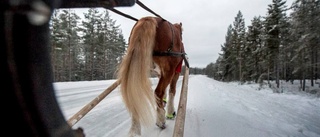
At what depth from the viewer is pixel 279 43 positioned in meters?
23.6

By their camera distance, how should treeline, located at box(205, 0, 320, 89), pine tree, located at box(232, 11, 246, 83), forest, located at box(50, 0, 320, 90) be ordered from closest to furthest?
1. treeline, located at box(205, 0, 320, 89)
2. forest, located at box(50, 0, 320, 90)
3. pine tree, located at box(232, 11, 246, 83)

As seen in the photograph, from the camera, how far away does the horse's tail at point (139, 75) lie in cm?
220

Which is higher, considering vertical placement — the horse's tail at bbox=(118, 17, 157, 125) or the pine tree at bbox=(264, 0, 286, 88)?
the pine tree at bbox=(264, 0, 286, 88)

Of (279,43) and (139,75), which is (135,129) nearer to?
(139,75)

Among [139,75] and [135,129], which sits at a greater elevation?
[139,75]

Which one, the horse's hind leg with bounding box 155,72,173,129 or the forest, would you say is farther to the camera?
the forest

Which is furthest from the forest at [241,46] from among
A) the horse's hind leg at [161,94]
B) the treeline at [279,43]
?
the horse's hind leg at [161,94]

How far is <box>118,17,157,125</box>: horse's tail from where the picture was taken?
7.23ft

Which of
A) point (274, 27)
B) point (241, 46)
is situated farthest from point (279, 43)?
point (241, 46)

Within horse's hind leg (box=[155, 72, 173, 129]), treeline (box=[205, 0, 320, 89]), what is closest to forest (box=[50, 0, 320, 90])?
treeline (box=[205, 0, 320, 89])

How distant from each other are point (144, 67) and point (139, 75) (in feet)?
0.39

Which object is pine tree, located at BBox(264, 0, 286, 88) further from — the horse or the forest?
the horse

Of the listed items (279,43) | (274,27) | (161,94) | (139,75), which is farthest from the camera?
(279,43)

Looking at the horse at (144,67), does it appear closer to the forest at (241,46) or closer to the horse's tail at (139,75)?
the horse's tail at (139,75)
